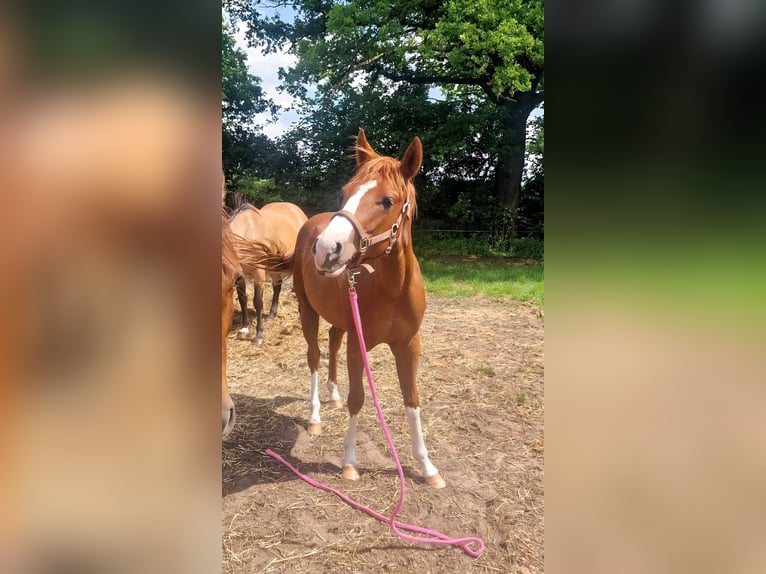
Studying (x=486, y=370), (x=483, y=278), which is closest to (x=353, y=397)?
(x=486, y=370)

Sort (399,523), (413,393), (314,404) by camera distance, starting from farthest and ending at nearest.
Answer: (314,404)
(413,393)
(399,523)

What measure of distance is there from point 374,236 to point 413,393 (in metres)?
1.19

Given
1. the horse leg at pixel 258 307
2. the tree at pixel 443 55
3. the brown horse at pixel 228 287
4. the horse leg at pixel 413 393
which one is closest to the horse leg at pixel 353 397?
the horse leg at pixel 413 393

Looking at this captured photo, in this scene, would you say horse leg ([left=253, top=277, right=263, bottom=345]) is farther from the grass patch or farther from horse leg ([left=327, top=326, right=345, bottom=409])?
the grass patch

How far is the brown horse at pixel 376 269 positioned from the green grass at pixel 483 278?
5209 mm

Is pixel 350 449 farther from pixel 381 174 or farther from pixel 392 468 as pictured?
pixel 381 174

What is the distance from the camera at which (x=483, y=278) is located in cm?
893

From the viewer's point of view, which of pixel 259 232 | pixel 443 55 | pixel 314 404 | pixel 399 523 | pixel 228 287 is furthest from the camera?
pixel 443 55

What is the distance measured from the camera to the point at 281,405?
4.30 metres

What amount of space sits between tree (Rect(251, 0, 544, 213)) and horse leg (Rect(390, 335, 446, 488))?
21.3ft

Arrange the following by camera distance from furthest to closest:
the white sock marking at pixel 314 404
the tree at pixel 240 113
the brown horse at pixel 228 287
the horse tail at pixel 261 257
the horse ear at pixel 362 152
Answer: the tree at pixel 240 113, the white sock marking at pixel 314 404, the horse tail at pixel 261 257, the horse ear at pixel 362 152, the brown horse at pixel 228 287

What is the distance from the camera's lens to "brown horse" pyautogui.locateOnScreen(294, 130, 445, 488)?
203 centimetres

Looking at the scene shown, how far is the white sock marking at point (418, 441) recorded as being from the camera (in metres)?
2.80

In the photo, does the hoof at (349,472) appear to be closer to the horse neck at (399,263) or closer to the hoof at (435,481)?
the hoof at (435,481)
